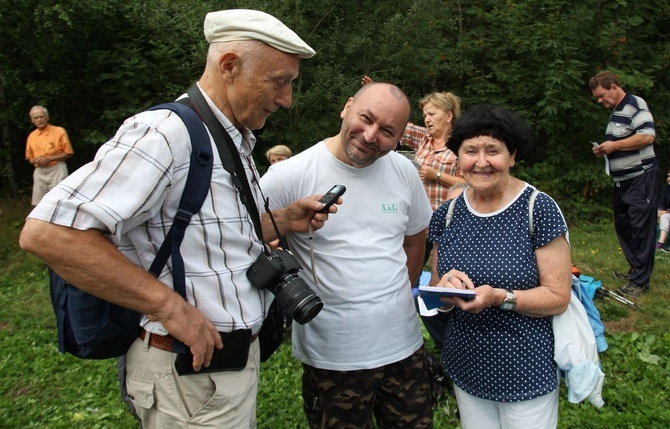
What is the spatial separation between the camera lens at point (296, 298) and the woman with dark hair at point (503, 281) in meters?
0.58

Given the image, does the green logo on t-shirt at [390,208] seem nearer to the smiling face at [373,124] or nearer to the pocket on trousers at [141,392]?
the smiling face at [373,124]

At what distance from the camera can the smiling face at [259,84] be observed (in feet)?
5.32

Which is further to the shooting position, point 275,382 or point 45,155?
point 45,155

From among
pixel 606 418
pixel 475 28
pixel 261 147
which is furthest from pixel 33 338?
pixel 475 28

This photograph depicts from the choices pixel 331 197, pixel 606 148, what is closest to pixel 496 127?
pixel 331 197

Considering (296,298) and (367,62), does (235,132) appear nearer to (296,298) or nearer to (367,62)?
(296,298)

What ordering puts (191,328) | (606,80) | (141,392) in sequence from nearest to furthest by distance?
1. (191,328)
2. (141,392)
3. (606,80)

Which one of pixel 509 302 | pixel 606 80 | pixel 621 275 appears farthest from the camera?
pixel 621 275

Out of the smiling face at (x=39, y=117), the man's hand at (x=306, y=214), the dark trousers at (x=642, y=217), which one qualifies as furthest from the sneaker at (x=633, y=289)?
the smiling face at (x=39, y=117)

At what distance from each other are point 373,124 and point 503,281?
813mm

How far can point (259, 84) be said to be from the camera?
1640mm

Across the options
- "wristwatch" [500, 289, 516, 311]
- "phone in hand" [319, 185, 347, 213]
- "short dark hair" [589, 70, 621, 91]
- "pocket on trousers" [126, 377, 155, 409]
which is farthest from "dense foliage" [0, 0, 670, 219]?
"pocket on trousers" [126, 377, 155, 409]

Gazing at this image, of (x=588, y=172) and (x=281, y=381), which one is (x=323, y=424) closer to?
(x=281, y=381)

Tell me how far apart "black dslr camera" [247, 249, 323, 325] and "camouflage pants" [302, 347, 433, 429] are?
623 mm
